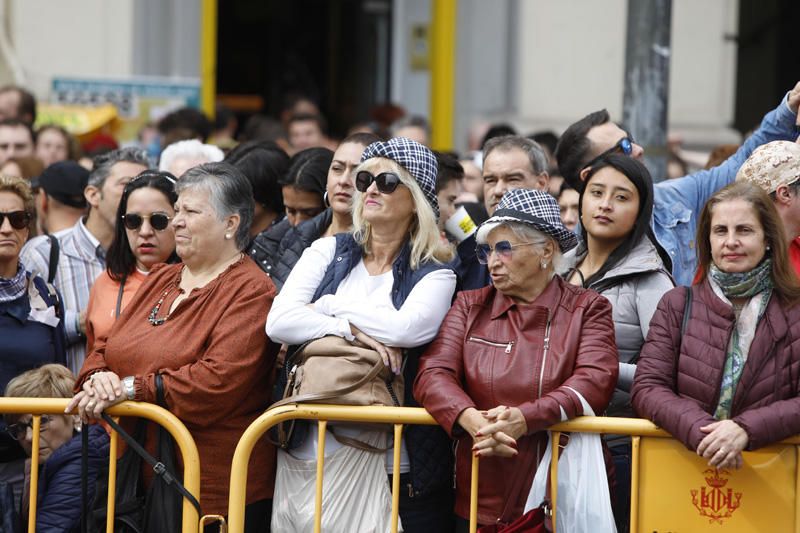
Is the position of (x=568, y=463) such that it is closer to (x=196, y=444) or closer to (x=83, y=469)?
(x=196, y=444)

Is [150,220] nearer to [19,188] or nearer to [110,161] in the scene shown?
[19,188]

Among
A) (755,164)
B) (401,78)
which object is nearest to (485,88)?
(401,78)

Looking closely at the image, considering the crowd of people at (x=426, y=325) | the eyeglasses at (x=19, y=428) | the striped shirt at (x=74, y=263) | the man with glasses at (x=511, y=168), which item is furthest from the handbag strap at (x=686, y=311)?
the striped shirt at (x=74, y=263)

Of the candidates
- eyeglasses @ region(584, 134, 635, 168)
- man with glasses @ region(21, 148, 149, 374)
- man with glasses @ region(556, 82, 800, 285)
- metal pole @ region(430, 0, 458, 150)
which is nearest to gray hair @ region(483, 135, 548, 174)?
man with glasses @ region(556, 82, 800, 285)

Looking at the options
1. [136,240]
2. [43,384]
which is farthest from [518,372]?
[136,240]

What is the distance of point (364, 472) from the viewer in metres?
4.97

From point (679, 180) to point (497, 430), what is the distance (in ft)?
6.71

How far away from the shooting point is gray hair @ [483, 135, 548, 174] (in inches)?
242

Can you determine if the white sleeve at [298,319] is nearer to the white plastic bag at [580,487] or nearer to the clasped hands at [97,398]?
the clasped hands at [97,398]

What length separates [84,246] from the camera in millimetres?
6527

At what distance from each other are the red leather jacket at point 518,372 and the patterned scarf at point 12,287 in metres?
1.94

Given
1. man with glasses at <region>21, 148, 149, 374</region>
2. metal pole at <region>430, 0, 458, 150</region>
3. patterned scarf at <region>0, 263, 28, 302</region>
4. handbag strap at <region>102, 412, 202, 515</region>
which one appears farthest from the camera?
metal pole at <region>430, 0, 458, 150</region>

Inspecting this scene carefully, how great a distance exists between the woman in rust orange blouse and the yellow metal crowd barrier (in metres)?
0.26

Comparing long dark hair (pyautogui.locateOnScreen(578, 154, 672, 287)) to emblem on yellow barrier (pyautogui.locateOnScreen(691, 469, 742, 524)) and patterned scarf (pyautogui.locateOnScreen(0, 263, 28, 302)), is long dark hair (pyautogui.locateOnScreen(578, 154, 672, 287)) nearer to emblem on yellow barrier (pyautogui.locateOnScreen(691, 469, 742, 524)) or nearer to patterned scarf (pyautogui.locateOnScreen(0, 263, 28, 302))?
emblem on yellow barrier (pyautogui.locateOnScreen(691, 469, 742, 524))
